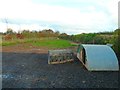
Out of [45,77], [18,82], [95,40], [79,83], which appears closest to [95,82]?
[79,83]

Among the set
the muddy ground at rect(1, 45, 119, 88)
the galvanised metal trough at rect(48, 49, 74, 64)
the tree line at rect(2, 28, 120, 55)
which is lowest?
the muddy ground at rect(1, 45, 119, 88)

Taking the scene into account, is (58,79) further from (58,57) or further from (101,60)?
(58,57)

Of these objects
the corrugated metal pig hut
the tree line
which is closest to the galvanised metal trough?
the corrugated metal pig hut

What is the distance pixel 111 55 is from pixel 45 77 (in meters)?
4.58

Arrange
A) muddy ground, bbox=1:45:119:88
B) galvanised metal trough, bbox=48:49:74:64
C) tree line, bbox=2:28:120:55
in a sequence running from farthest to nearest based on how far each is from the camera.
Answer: tree line, bbox=2:28:120:55 → galvanised metal trough, bbox=48:49:74:64 → muddy ground, bbox=1:45:119:88

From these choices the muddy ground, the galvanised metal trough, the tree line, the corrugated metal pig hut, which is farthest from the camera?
the tree line

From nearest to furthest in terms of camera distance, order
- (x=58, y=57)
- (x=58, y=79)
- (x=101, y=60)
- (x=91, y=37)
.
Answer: (x=58, y=79), (x=101, y=60), (x=58, y=57), (x=91, y=37)

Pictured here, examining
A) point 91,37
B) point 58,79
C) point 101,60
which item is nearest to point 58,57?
point 101,60

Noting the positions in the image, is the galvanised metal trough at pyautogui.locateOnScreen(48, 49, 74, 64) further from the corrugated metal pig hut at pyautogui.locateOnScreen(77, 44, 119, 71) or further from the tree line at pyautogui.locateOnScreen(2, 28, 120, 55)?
the tree line at pyautogui.locateOnScreen(2, 28, 120, 55)

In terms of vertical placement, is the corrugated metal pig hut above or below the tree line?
below

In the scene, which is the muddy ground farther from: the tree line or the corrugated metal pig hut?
the tree line

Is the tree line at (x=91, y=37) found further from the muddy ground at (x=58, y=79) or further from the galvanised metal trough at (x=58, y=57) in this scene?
the muddy ground at (x=58, y=79)

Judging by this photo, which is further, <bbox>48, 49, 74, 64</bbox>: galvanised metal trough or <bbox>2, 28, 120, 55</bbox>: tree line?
<bbox>2, 28, 120, 55</bbox>: tree line

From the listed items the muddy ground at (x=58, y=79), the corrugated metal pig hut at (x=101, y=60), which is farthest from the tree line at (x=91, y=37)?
the muddy ground at (x=58, y=79)
